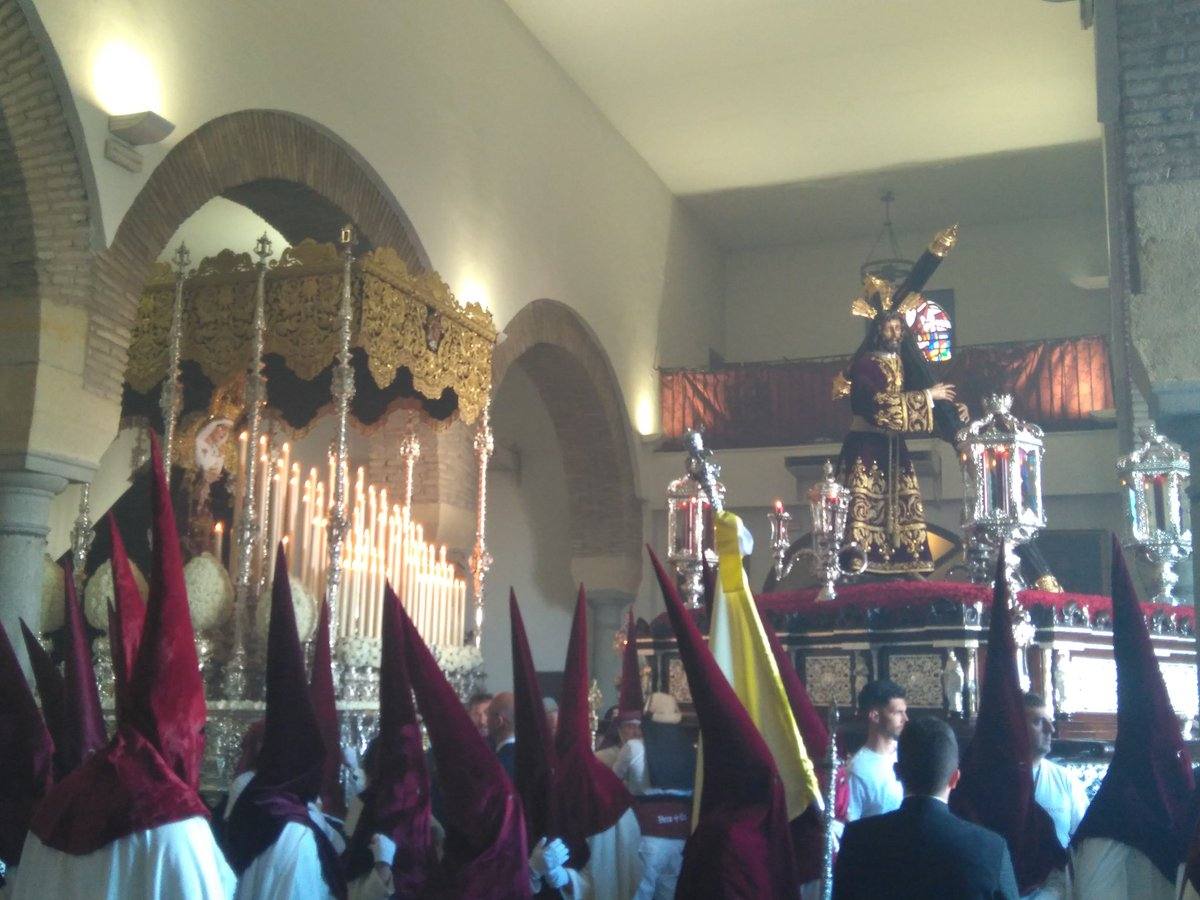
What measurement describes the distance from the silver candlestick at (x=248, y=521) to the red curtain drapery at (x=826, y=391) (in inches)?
362

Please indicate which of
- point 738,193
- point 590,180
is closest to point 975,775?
point 590,180

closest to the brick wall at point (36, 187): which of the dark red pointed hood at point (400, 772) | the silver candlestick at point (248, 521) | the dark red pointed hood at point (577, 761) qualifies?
the silver candlestick at point (248, 521)

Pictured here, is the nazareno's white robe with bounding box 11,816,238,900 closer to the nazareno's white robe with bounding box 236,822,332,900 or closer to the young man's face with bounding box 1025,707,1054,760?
the nazareno's white robe with bounding box 236,822,332,900

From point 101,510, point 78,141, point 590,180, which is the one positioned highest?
point 590,180

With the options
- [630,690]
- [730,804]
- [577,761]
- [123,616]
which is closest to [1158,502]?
[630,690]

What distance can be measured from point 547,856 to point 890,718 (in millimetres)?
1304

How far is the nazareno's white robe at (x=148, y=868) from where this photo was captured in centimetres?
289

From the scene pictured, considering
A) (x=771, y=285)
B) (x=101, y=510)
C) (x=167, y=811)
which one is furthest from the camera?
(x=771, y=285)

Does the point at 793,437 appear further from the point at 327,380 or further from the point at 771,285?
the point at 327,380

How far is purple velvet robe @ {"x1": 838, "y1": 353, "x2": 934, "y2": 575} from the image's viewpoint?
9758 millimetres

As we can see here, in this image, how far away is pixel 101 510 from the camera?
11.8 meters

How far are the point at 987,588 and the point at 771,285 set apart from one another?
41.5 ft

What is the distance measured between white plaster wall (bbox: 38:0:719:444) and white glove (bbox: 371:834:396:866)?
470 centimetres

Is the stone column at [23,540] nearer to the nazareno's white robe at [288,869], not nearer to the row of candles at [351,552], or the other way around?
the row of candles at [351,552]
